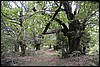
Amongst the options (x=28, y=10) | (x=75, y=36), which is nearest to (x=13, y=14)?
(x=28, y=10)

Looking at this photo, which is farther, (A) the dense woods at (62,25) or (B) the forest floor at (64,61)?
(A) the dense woods at (62,25)

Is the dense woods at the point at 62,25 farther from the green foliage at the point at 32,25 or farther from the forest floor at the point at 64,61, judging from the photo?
the forest floor at the point at 64,61

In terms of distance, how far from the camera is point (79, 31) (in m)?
15.2

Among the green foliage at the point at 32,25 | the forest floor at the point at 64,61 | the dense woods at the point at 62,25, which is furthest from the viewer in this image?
the green foliage at the point at 32,25

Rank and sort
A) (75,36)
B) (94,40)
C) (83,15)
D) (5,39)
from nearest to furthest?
(83,15) < (5,39) < (75,36) < (94,40)

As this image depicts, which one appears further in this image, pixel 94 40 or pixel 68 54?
pixel 94 40

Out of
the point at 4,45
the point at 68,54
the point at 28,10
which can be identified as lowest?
the point at 68,54

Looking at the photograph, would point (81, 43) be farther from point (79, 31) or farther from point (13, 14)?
point (13, 14)

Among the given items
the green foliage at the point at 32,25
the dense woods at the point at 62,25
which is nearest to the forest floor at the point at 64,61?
the dense woods at the point at 62,25

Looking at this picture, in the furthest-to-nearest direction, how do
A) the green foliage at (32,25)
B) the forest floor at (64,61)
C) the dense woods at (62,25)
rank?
the green foliage at (32,25), the dense woods at (62,25), the forest floor at (64,61)

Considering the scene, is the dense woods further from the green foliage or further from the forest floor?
the forest floor

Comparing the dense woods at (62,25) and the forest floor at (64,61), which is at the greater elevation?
the dense woods at (62,25)

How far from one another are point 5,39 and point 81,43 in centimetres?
743

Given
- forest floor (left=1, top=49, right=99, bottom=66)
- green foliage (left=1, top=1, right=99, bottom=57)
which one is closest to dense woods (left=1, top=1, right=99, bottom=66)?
green foliage (left=1, top=1, right=99, bottom=57)
